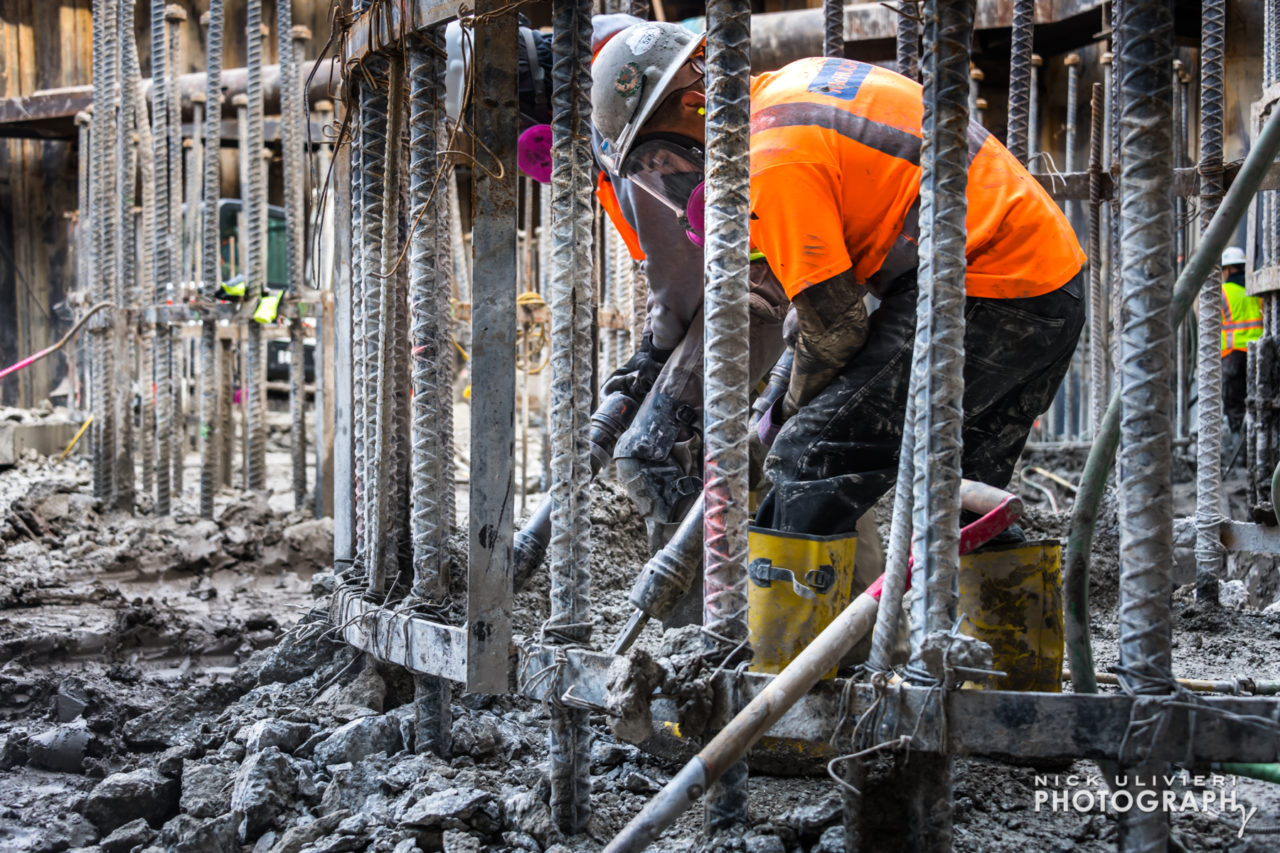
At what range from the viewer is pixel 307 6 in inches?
589

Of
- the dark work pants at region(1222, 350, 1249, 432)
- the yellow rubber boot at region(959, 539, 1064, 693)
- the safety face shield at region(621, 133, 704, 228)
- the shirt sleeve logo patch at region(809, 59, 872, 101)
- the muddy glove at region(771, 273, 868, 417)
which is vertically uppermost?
the shirt sleeve logo patch at region(809, 59, 872, 101)

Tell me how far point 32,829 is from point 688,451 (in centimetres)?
222

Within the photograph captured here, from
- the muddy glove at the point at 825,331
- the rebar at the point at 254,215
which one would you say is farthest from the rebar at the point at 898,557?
the rebar at the point at 254,215

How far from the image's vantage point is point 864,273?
9.05 feet

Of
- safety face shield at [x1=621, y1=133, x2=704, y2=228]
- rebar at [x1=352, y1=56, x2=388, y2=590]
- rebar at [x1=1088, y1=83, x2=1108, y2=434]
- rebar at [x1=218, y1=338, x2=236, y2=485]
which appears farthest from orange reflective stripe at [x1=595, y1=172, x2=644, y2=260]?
rebar at [x1=218, y1=338, x2=236, y2=485]

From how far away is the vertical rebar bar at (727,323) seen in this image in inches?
83.5

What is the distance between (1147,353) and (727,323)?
30.4 inches

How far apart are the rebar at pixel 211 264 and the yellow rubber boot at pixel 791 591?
575 cm

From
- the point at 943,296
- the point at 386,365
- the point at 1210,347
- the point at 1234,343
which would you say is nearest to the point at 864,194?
the point at 943,296

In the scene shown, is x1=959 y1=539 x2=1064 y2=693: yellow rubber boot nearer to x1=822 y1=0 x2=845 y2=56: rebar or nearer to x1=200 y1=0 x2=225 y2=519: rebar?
x1=822 y1=0 x2=845 y2=56: rebar

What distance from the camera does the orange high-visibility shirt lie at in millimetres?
2500

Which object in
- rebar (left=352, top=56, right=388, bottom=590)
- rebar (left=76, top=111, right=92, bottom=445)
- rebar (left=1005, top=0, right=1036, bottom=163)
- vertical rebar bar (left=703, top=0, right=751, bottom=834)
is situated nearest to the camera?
vertical rebar bar (left=703, top=0, right=751, bottom=834)

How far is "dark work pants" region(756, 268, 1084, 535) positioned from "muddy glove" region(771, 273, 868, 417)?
0.04 m

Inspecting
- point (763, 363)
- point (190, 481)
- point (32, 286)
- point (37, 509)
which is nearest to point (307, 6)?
point (32, 286)
